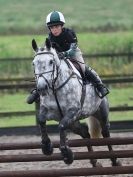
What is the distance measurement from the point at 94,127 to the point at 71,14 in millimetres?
31795

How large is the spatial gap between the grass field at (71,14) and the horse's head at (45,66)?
25551 mm

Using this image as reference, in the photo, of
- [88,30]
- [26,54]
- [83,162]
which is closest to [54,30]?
[83,162]

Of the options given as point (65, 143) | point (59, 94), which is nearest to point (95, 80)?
point (59, 94)

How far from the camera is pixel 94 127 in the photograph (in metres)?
9.88

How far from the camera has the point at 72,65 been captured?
28.7 ft

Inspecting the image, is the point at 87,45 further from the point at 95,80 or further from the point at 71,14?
the point at 95,80

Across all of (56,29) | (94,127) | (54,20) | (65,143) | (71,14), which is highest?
(54,20)

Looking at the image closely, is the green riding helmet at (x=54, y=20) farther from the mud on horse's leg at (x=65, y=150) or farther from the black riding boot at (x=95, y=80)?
the mud on horse's leg at (x=65, y=150)

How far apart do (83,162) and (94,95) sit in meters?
2.30

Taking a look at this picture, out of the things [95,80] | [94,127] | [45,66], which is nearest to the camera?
[45,66]

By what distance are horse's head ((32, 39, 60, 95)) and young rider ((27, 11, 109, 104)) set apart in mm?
475

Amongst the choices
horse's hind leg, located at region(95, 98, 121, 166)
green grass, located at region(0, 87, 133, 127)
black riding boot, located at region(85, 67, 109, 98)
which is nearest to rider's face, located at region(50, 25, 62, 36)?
black riding boot, located at region(85, 67, 109, 98)

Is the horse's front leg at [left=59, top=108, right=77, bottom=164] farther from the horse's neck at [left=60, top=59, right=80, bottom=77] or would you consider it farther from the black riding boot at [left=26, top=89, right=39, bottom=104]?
the black riding boot at [left=26, top=89, right=39, bottom=104]

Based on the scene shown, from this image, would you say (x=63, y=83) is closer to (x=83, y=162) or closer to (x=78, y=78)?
(x=78, y=78)
